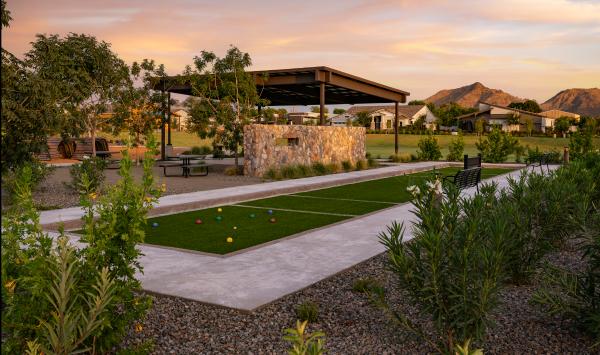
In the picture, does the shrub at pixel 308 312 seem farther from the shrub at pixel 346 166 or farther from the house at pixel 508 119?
the house at pixel 508 119

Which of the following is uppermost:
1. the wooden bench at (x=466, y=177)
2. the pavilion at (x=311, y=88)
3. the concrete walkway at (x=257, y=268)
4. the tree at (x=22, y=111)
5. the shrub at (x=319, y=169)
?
the pavilion at (x=311, y=88)

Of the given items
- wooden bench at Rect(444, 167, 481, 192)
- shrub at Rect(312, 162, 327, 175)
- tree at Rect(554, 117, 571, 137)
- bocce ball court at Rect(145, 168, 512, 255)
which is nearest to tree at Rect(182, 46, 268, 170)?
shrub at Rect(312, 162, 327, 175)

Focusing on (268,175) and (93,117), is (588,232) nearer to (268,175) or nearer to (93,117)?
(268,175)

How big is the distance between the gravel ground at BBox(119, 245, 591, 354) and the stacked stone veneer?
1436cm

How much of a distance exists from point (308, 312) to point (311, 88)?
906 inches

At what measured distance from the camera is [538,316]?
508 cm

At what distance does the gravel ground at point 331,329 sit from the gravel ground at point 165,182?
6390 mm

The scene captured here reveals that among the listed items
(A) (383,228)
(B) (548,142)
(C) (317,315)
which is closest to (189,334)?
(C) (317,315)

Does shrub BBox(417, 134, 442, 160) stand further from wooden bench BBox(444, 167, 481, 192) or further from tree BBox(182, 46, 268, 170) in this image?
wooden bench BBox(444, 167, 481, 192)

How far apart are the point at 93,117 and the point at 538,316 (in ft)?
77.3

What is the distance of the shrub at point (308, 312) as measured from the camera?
16.0 ft

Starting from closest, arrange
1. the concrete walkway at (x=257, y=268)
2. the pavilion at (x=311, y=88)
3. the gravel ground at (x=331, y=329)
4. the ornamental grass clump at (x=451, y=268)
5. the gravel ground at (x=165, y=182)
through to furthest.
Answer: the ornamental grass clump at (x=451, y=268) < the gravel ground at (x=331, y=329) < the concrete walkway at (x=257, y=268) < the gravel ground at (x=165, y=182) < the pavilion at (x=311, y=88)

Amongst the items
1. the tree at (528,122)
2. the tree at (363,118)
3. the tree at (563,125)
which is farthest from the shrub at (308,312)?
the tree at (363,118)

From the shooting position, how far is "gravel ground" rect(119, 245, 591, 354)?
14.3 ft
